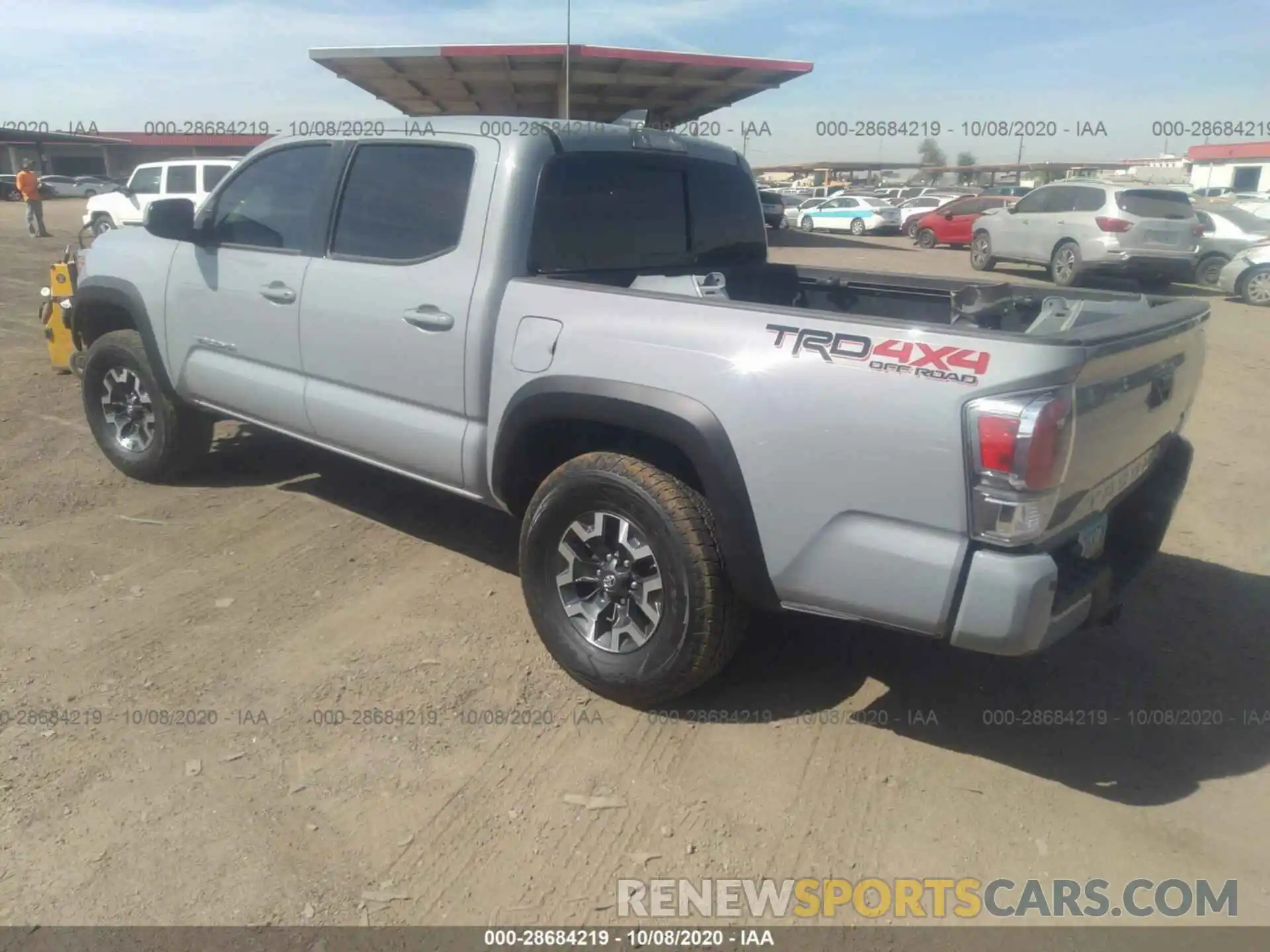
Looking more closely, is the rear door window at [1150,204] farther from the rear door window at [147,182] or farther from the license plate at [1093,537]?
the rear door window at [147,182]

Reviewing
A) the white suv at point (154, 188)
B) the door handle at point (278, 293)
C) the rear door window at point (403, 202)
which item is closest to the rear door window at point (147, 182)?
the white suv at point (154, 188)

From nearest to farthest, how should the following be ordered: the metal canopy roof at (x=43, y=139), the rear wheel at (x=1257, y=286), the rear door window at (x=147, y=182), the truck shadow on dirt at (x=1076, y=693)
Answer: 1. the truck shadow on dirt at (x=1076, y=693)
2. the rear wheel at (x=1257, y=286)
3. the rear door window at (x=147, y=182)
4. the metal canopy roof at (x=43, y=139)

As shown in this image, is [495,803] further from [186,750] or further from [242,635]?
[242,635]

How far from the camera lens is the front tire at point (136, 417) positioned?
511 centimetres

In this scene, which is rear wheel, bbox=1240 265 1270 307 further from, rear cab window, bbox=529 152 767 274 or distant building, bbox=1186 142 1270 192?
distant building, bbox=1186 142 1270 192

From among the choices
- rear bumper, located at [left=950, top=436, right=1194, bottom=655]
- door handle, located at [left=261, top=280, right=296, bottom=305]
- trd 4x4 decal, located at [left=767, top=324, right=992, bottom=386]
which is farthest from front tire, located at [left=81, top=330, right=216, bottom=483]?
rear bumper, located at [left=950, top=436, right=1194, bottom=655]

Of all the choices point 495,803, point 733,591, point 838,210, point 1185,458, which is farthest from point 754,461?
point 838,210

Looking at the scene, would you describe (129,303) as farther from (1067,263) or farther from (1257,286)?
(1257,286)

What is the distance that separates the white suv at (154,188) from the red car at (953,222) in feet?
55.9

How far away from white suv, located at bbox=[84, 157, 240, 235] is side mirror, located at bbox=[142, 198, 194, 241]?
1483 cm

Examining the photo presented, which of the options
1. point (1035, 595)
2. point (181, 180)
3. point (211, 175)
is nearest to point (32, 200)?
point (181, 180)

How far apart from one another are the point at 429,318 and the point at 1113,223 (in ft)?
49.2

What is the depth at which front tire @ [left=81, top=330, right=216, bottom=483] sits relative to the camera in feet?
16.8

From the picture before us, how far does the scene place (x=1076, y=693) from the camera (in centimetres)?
359
